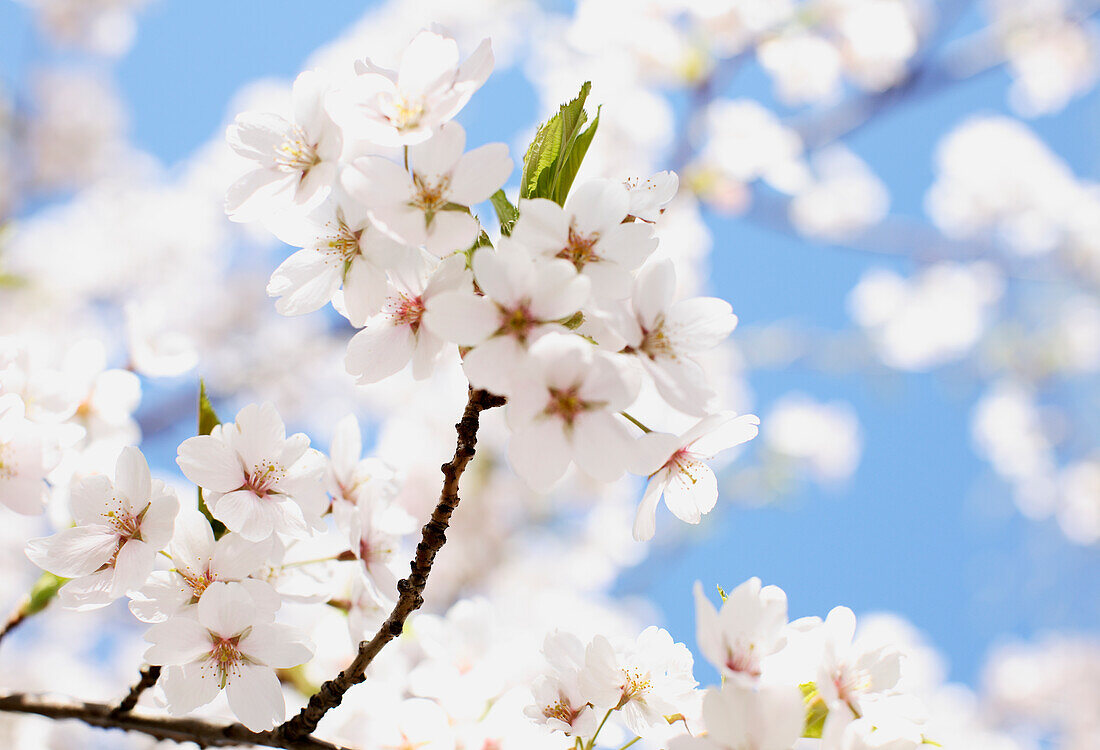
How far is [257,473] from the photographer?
63 centimetres

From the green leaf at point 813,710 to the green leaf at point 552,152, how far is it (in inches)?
17.2

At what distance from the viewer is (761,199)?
107 inches

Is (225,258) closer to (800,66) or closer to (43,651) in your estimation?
(43,651)

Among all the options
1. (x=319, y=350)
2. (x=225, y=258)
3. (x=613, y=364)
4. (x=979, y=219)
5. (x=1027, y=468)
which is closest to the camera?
(x=613, y=364)

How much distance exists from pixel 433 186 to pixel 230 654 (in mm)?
393

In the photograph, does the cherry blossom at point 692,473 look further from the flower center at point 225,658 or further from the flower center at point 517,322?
the flower center at point 225,658

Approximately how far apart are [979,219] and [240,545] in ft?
16.0

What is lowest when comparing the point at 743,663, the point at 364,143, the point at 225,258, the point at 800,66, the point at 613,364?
the point at 743,663

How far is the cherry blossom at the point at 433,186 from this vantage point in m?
0.54

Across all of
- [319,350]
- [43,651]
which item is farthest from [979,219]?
[43,651]

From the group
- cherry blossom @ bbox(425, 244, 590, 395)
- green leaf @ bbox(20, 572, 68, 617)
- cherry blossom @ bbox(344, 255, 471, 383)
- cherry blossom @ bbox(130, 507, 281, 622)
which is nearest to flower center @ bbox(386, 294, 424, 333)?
cherry blossom @ bbox(344, 255, 471, 383)

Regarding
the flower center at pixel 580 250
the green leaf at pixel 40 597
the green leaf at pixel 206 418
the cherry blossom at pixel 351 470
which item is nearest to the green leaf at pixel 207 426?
the green leaf at pixel 206 418

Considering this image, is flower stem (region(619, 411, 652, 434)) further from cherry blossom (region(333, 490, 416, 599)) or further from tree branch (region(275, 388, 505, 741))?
cherry blossom (region(333, 490, 416, 599))

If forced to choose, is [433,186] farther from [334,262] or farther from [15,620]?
[15,620]
